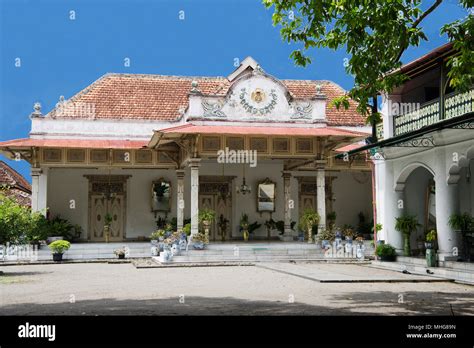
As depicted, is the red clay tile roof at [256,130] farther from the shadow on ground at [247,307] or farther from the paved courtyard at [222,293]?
the shadow on ground at [247,307]

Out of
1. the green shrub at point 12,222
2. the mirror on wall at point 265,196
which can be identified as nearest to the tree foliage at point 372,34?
the green shrub at point 12,222

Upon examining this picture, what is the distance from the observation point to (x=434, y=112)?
50.2 ft

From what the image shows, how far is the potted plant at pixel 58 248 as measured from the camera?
19.8 m

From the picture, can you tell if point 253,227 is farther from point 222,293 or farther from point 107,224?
point 222,293

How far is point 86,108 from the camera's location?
82.0 ft

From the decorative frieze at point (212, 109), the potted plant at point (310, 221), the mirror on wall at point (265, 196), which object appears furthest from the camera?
the mirror on wall at point (265, 196)

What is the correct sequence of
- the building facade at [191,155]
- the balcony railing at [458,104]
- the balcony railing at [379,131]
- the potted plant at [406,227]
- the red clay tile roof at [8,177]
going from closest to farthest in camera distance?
the balcony railing at [458,104] → the potted plant at [406,227] → the balcony railing at [379,131] → the building facade at [191,155] → the red clay tile roof at [8,177]

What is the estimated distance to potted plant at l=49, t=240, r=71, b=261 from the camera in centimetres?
1980

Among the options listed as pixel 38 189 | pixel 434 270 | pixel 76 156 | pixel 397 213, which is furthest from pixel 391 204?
pixel 38 189

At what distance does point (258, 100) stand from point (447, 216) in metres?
8.55

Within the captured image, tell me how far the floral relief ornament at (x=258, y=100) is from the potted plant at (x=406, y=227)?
6526 mm
